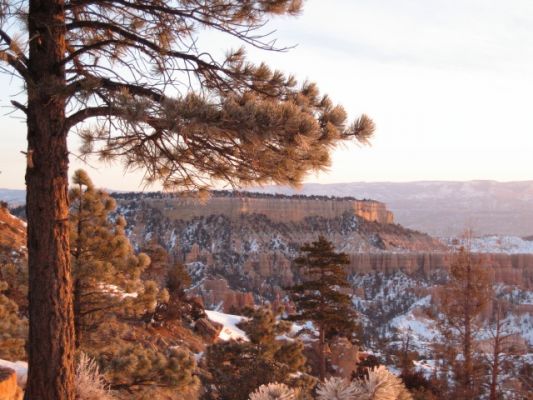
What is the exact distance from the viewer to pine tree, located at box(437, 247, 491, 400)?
17359mm

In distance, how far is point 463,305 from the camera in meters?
17.8

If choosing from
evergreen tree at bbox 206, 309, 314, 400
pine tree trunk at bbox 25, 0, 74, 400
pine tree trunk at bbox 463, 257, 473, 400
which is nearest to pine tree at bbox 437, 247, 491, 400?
pine tree trunk at bbox 463, 257, 473, 400

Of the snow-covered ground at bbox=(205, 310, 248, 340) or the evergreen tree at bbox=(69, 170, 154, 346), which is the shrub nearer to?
the evergreen tree at bbox=(69, 170, 154, 346)

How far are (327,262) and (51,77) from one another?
16.0m

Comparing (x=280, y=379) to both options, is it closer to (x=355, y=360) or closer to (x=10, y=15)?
(x=10, y=15)

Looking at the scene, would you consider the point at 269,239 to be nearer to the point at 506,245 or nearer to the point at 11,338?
the point at 506,245

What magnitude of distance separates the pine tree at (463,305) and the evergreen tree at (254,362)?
4.81 metres

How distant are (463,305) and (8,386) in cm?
1478

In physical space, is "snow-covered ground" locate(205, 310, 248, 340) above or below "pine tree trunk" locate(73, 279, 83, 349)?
below

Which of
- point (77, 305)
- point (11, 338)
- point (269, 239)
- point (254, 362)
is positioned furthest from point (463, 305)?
point (269, 239)

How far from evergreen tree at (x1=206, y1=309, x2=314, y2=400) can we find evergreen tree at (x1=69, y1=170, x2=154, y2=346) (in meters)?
3.77

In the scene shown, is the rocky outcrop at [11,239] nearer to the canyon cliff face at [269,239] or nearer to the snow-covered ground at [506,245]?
the canyon cliff face at [269,239]

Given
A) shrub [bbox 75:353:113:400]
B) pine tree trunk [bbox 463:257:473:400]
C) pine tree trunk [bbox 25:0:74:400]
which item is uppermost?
pine tree trunk [bbox 25:0:74:400]

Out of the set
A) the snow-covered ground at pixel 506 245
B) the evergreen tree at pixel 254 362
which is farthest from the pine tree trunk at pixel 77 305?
the snow-covered ground at pixel 506 245
